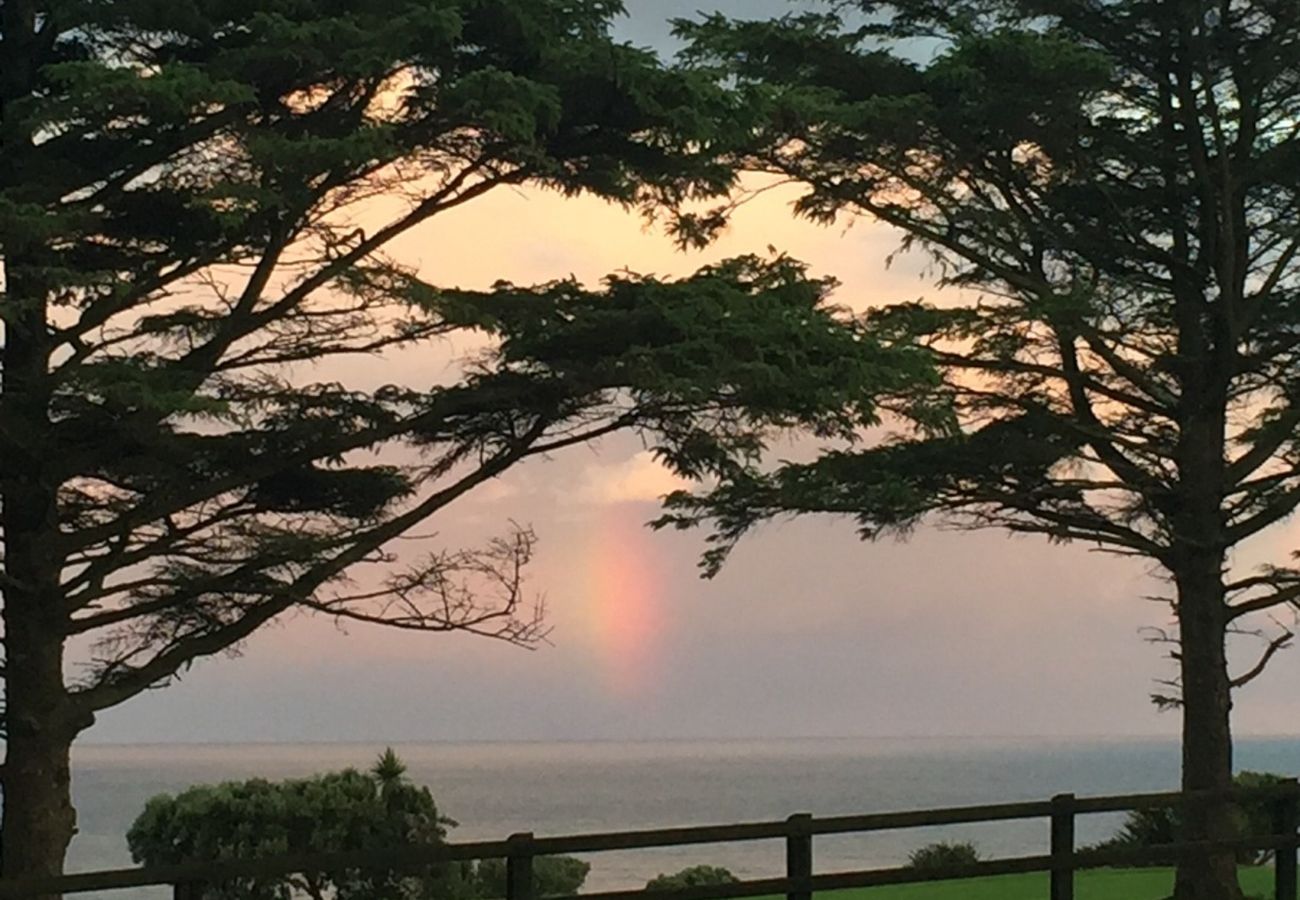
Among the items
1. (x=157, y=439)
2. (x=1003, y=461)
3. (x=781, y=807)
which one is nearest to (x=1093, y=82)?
(x=1003, y=461)

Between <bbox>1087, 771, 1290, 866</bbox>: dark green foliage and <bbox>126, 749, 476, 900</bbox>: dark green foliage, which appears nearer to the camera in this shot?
<bbox>126, 749, 476, 900</bbox>: dark green foliage

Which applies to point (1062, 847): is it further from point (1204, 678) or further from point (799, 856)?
point (1204, 678)

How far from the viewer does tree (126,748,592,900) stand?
61.6 feet

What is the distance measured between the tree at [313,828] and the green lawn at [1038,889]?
4267 millimetres

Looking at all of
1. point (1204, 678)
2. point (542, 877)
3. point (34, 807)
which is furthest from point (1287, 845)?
point (542, 877)

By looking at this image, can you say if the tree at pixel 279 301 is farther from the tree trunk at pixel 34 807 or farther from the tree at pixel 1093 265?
the tree at pixel 1093 265

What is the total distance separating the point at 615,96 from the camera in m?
11.9

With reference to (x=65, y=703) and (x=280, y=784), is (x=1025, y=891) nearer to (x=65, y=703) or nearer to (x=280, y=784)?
(x=280, y=784)

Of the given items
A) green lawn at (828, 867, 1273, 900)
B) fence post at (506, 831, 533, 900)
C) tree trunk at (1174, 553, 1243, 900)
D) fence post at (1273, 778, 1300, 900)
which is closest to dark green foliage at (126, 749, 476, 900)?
green lawn at (828, 867, 1273, 900)

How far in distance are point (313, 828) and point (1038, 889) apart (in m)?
7.98

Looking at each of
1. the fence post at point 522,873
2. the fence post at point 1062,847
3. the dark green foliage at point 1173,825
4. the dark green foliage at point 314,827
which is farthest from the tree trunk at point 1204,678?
the fence post at point 522,873

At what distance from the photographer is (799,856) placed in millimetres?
10859

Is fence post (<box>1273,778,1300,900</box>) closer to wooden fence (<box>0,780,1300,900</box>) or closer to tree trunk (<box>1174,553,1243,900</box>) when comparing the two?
wooden fence (<box>0,780,1300,900</box>)

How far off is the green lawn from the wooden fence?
4515 millimetres
